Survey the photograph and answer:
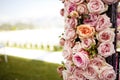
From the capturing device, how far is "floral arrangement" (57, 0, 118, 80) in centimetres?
158

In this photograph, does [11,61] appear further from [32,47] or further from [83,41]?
[83,41]

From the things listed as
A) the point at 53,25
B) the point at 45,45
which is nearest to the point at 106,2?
the point at 53,25

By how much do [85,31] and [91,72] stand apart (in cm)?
25

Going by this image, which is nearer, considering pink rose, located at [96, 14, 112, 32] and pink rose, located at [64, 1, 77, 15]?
pink rose, located at [96, 14, 112, 32]

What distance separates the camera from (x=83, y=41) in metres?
1.63

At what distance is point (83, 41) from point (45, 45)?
3.87 metres

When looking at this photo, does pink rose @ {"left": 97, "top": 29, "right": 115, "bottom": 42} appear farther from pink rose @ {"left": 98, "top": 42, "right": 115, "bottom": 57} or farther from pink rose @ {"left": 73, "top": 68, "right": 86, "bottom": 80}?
pink rose @ {"left": 73, "top": 68, "right": 86, "bottom": 80}

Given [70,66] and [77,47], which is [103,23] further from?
[70,66]

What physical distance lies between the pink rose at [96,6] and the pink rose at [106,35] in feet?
0.41

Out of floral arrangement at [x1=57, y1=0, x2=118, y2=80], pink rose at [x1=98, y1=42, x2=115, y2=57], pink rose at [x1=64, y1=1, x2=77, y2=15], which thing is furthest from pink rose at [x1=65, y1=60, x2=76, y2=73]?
pink rose at [x1=64, y1=1, x2=77, y2=15]

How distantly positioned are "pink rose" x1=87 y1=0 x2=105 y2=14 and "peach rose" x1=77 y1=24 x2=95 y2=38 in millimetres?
103

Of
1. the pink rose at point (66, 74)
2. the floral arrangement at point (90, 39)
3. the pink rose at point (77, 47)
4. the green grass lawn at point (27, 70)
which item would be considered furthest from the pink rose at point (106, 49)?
the green grass lawn at point (27, 70)

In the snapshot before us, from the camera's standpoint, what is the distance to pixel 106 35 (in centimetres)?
158

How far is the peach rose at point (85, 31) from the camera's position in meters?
1.59
